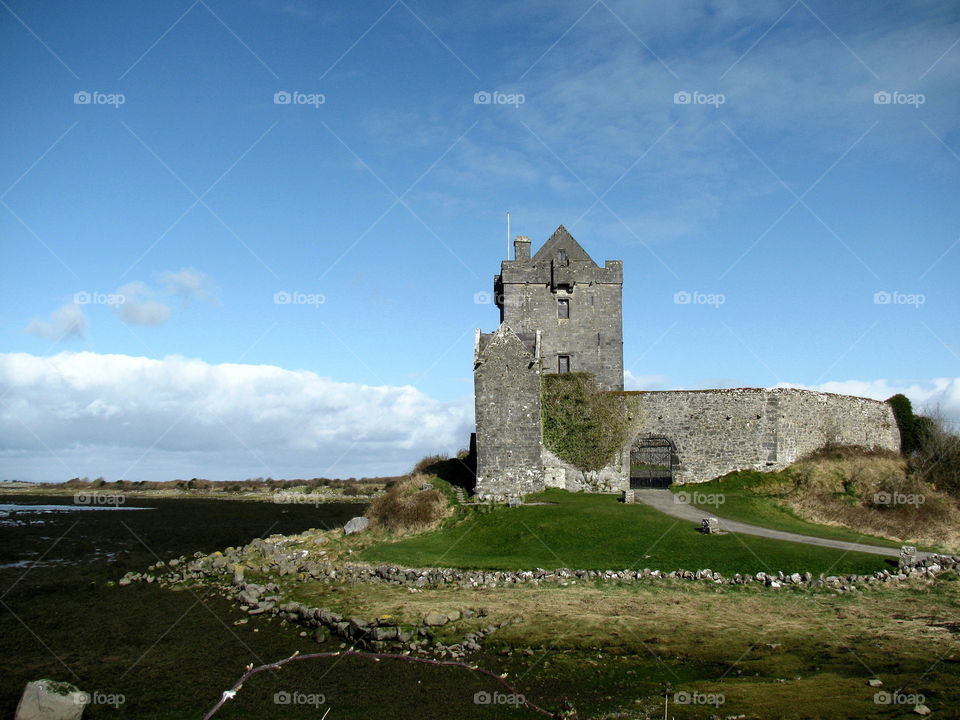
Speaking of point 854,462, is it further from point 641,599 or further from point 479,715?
point 479,715

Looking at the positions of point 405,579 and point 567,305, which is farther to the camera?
point 567,305

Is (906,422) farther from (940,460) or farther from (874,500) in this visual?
(874,500)

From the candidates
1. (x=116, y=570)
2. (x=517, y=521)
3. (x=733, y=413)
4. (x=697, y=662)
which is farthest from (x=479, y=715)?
(x=733, y=413)

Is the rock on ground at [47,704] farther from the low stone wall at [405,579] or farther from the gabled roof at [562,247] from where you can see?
the gabled roof at [562,247]

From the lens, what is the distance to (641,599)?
1955 centimetres

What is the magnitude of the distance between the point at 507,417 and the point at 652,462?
31.2ft

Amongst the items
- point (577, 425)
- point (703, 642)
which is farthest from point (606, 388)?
point (703, 642)

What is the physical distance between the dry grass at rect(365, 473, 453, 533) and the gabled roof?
57.7ft

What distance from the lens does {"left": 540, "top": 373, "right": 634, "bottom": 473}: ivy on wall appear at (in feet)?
116

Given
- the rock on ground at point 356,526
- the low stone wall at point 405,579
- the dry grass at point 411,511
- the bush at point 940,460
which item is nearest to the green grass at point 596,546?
the low stone wall at point 405,579

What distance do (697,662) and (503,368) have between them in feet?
67.9

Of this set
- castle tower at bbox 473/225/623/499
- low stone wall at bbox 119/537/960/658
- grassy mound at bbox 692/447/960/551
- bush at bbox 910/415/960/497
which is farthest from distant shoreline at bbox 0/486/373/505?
bush at bbox 910/415/960/497

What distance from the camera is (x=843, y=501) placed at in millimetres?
31297

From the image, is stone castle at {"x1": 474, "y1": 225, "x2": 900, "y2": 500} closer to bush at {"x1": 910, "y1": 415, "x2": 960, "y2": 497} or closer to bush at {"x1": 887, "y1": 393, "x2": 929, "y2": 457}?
bush at {"x1": 887, "y1": 393, "x2": 929, "y2": 457}
